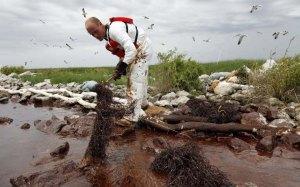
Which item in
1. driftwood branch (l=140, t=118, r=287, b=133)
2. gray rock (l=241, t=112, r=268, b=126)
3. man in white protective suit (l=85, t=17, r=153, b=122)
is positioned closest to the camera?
man in white protective suit (l=85, t=17, r=153, b=122)

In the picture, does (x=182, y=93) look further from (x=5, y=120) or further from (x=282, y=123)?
(x=5, y=120)

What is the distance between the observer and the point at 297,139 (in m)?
7.07

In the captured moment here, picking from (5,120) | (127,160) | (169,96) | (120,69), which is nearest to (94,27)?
(120,69)

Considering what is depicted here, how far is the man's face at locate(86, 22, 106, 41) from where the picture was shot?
7.21 m

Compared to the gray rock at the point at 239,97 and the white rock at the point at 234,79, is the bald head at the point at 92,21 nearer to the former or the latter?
the gray rock at the point at 239,97

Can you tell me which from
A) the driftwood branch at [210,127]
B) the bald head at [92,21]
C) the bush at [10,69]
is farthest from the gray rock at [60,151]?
the bush at [10,69]

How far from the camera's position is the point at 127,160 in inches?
242

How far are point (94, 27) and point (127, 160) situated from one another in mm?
2341

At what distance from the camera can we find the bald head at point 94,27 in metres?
7.21

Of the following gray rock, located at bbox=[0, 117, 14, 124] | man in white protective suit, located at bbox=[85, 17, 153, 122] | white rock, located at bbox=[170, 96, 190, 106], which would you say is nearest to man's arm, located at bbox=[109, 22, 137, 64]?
man in white protective suit, located at bbox=[85, 17, 153, 122]

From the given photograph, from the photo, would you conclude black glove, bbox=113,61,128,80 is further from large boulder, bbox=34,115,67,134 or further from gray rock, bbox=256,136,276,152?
gray rock, bbox=256,136,276,152

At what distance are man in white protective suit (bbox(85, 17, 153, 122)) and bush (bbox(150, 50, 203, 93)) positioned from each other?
4761mm

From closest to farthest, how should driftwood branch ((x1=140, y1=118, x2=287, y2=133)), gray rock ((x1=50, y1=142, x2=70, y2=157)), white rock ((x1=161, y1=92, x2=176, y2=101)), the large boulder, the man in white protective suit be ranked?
gray rock ((x1=50, y1=142, x2=70, y2=157)), the man in white protective suit, driftwood branch ((x1=140, y1=118, x2=287, y2=133)), the large boulder, white rock ((x1=161, y1=92, x2=176, y2=101))

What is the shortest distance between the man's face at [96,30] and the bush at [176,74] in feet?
19.0
